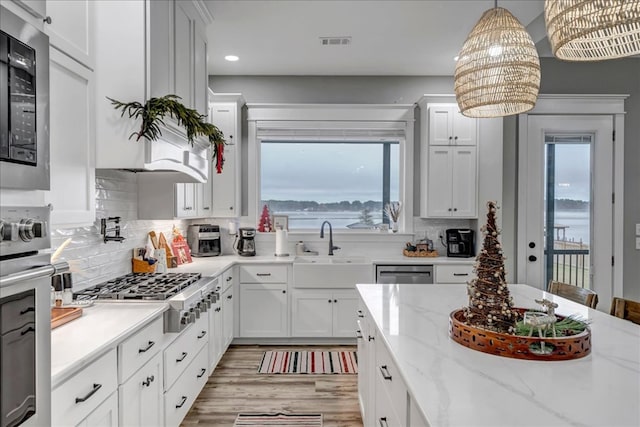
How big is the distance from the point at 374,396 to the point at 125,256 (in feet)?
6.60

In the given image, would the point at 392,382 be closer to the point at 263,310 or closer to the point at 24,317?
the point at 24,317

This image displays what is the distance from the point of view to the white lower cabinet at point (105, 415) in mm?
1484

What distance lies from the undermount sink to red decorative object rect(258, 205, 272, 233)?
2.32 ft

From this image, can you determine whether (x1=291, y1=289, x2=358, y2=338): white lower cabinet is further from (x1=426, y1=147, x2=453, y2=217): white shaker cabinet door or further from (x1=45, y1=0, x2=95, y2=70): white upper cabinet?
(x1=45, y1=0, x2=95, y2=70): white upper cabinet

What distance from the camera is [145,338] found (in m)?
1.94

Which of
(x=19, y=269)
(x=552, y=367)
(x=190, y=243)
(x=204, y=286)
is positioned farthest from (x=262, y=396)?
(x=19, y=269)

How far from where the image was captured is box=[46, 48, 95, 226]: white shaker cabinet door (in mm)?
1646

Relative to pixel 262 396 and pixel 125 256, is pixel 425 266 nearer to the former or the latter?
pixel 262 396

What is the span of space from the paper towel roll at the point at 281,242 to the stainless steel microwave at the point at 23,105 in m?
3.41

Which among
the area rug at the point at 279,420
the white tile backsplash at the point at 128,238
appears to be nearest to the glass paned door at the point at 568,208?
the white tile backsplash at the point at 128,238

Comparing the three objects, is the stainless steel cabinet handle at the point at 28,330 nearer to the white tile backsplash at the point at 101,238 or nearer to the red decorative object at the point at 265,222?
the white tile backsplash at the point at 101,238

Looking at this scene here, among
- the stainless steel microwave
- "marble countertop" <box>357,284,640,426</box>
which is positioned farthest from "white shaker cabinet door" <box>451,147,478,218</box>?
the stainless steel microwave

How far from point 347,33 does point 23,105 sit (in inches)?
122

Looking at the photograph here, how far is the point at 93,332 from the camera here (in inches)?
66.4
